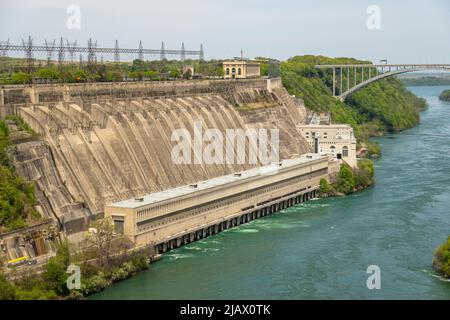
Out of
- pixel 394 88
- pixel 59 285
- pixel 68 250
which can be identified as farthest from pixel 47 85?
pixel 394 88

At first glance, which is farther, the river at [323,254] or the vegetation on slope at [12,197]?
the vegetation on slope at [12,197]

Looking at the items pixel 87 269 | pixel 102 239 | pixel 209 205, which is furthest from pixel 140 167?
pixel 87 269

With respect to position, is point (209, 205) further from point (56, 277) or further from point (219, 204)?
point (56, 277)

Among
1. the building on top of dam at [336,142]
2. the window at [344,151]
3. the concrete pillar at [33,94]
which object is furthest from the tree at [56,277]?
the window at [344,151]

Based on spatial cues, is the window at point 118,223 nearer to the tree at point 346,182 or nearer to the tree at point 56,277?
the tree at point 56,277

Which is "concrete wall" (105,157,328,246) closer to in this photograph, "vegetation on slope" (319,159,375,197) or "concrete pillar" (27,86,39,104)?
"vegetation on slope" (319,159,375,197)

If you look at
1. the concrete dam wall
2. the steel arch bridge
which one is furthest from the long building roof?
the steel arch bridge
